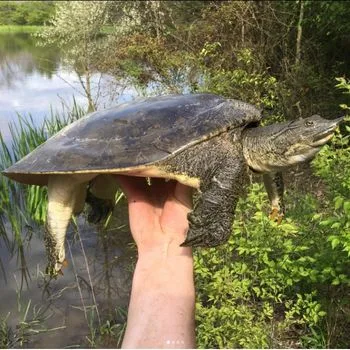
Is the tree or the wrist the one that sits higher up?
the tree

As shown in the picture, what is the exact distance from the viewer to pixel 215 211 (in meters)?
1.80

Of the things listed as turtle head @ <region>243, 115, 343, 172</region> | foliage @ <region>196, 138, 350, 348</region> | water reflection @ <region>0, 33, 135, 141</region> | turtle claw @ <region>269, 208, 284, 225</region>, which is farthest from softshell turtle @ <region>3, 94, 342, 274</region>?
water reflection @ <region>0, 33, 135, 141</region>

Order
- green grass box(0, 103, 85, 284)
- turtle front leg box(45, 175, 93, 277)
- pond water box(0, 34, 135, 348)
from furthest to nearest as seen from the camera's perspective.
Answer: green grass box(0, 103, 85, 284) → pond water box(0, 34, 135, 348) → turtle front leg box(45, 175, 93, 277)

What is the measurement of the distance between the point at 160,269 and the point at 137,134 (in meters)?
0.57

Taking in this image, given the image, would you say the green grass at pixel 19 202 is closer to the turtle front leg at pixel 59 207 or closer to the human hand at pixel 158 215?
the turtle front leg at pixel 59 207

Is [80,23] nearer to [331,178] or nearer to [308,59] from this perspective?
[308,59]

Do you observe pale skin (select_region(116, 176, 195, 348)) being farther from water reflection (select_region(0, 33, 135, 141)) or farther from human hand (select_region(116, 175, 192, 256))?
water reflection (select_region(0, 33, 135, 141))

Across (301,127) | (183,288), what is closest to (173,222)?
(183,288)

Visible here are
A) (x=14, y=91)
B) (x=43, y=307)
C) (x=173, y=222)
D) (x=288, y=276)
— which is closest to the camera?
(x=173, y=222)

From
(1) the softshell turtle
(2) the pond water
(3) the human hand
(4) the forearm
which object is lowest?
(2) the pond water

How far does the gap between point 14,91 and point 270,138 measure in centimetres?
597

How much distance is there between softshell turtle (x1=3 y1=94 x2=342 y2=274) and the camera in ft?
6.01

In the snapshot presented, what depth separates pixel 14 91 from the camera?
706 cm

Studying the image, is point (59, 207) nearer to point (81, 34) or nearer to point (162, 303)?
point (162, 303)
